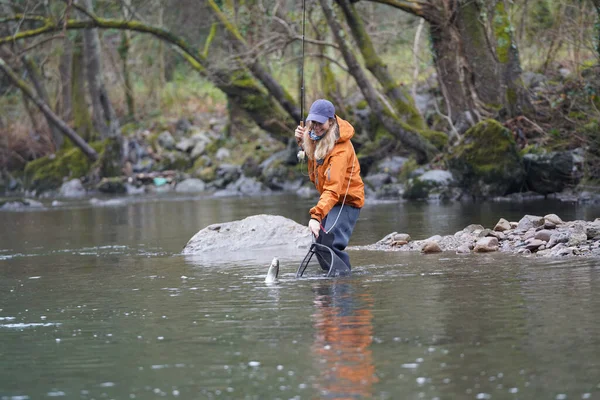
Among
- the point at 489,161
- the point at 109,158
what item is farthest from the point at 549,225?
the point at 109,158

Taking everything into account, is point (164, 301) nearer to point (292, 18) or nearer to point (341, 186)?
point (341, 186)

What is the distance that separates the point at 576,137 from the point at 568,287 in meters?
11.6

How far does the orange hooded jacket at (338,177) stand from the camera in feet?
28.2

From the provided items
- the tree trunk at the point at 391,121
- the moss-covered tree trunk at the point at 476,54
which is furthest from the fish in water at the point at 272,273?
the tree trunk at the point at 391,121

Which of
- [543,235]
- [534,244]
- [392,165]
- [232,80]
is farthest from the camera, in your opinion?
[232,80]

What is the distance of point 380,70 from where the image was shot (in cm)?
Result: 2311

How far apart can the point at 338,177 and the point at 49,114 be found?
79.8ft

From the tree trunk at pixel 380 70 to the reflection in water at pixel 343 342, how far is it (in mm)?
14892

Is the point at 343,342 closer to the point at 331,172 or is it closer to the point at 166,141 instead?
the point at 331,172

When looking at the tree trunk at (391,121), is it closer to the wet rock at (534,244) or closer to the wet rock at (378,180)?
the wet rock at (378,180)

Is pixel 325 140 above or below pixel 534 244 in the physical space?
above

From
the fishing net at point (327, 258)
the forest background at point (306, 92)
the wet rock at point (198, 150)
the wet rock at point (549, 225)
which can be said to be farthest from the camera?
the wet rock at point (198, 150)

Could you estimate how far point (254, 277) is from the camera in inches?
Answer: 372

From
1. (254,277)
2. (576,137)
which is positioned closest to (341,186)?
(254,277)
